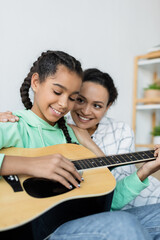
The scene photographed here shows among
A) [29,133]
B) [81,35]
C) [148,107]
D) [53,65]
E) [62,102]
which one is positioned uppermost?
[81,35]

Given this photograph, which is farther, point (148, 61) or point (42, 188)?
point (148, 61)

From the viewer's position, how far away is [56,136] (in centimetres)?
106

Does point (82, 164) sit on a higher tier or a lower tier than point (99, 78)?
lower

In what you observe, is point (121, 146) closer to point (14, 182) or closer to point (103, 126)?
point (103, 126)

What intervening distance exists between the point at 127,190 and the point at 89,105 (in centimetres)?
50

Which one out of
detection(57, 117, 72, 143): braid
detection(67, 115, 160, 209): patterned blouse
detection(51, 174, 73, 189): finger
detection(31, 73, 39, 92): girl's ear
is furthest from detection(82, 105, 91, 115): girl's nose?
detection(51, 174, 73, 189): finger

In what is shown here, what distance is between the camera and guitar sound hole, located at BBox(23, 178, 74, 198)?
72 cm

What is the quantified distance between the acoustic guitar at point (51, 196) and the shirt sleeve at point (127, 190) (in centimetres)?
9

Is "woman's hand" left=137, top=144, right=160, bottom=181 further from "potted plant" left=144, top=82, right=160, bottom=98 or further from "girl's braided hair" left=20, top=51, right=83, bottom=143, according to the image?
"potted plant" left=144, top=82, right=160, bottom=98

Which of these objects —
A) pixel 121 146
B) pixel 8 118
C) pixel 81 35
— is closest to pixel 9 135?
pixel 8 118

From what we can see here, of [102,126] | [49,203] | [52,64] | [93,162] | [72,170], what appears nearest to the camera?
[49,203]

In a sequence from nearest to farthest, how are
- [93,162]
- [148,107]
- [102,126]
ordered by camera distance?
[93,162], [102,126], [148,107]

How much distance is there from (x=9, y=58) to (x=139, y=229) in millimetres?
1049

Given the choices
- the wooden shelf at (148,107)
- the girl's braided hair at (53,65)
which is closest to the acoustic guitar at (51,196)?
the girl's braided hair at (53,65)
